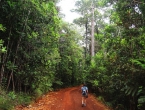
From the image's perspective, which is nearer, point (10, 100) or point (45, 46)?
point (10, 100)

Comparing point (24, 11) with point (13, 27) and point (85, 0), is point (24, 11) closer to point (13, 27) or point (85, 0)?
point (13, 27)

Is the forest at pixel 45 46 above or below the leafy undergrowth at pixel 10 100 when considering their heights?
above

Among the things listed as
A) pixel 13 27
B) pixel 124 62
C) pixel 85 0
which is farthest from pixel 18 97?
pixel 85 0

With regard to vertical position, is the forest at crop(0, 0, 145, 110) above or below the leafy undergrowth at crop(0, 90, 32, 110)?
above

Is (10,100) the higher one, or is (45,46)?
(45,46)

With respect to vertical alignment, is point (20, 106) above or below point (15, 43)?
below

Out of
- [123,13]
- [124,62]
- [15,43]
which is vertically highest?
[123,13]

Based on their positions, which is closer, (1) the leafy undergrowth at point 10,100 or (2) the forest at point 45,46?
(1) the leafy undergrowth at point 10,100

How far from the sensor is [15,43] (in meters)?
11.7

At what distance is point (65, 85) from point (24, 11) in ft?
66.7

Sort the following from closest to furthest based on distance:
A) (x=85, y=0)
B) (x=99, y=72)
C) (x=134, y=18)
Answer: (x=134, y=18) → (x=99, y=72) → (x=85, y=0)

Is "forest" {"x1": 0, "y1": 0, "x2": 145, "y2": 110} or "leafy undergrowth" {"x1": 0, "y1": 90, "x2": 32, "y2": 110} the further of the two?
"forest" {"x1": 0, "y1": 0, "x2": 145, "y2": 110}

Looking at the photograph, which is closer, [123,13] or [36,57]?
[123,13]

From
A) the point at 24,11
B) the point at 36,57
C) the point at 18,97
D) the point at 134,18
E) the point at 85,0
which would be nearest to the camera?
the point at 134,18
